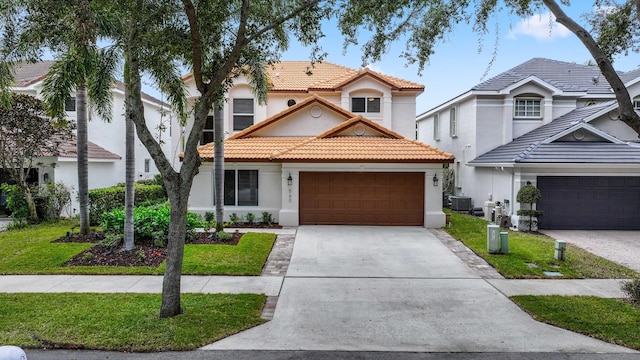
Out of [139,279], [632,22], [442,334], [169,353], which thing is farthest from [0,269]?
[632,22]

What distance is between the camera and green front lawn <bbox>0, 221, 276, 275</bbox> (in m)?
9.67

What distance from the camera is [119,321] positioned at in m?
6.51

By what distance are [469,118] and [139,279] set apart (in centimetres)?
1772

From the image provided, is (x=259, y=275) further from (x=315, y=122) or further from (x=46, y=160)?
(x=46, y=160)

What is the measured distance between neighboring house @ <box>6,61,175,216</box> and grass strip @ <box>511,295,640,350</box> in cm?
1356

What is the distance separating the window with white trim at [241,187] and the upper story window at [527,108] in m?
13.2

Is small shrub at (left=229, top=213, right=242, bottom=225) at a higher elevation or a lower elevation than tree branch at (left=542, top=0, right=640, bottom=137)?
lower

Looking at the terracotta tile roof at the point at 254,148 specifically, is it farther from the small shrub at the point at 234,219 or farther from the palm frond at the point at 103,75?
the palm frond at the point at 103,75

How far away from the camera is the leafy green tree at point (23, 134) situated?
1459cm

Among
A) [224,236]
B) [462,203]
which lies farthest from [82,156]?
[462,203]

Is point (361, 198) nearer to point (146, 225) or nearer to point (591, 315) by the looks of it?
point (146, 225)

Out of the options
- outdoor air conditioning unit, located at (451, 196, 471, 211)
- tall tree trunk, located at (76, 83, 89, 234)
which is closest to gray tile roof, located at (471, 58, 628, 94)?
outdoor air conditioning unit, located at (451, 196, 471, 211)

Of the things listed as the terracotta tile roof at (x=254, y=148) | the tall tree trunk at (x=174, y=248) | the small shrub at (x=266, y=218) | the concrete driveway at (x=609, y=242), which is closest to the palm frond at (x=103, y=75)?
the terracotta tile roof at (x=254, y=148)

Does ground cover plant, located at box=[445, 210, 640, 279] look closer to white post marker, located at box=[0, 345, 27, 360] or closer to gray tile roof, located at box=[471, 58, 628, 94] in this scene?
gray tile roof, located at box=[471, 58, 628, 94]
